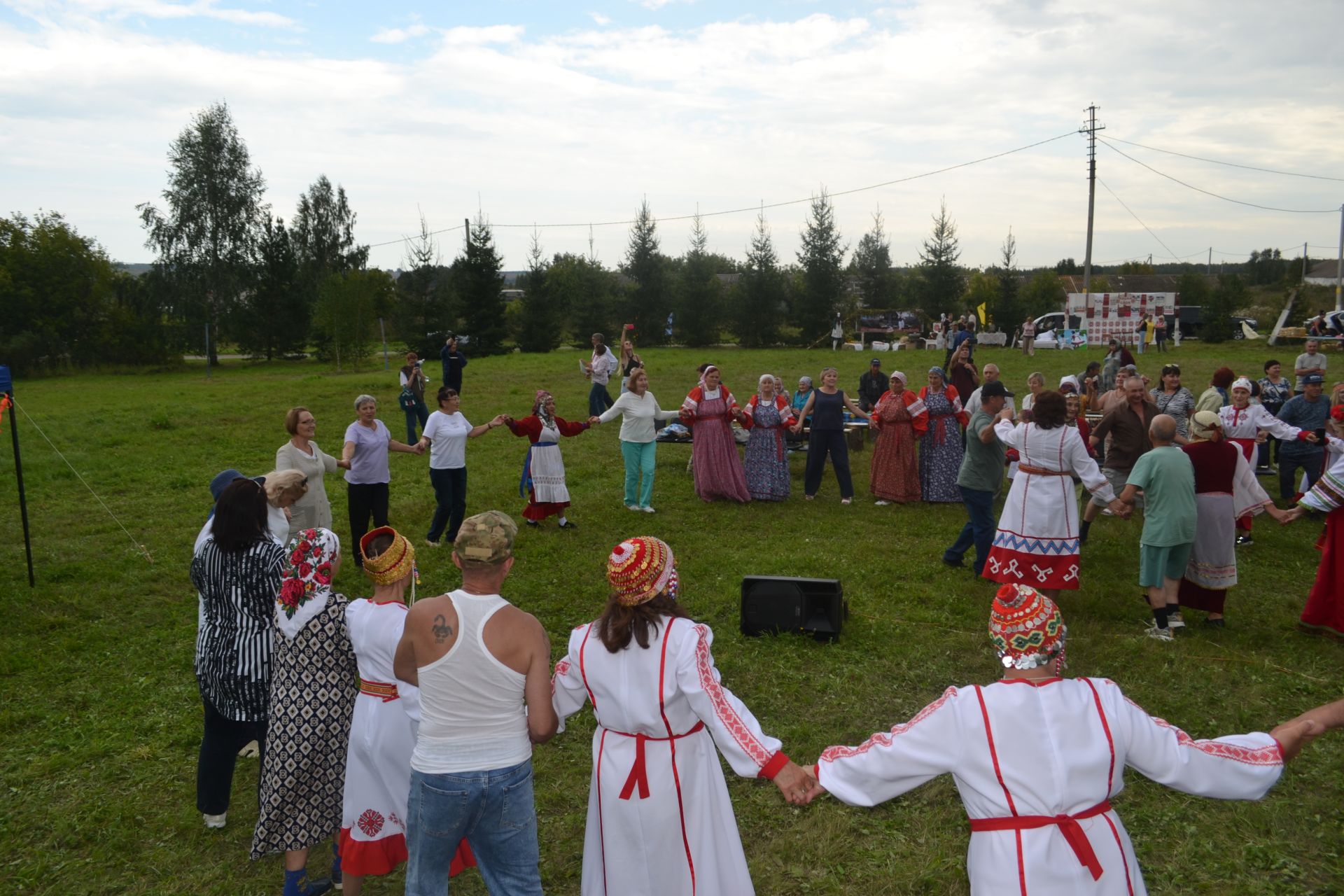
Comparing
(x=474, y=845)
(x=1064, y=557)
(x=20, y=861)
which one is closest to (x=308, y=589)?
(x=474, y=845)

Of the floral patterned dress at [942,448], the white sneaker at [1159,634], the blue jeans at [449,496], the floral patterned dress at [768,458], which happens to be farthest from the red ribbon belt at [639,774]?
the floral patterned dress at [942,448]

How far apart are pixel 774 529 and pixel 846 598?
2751mm

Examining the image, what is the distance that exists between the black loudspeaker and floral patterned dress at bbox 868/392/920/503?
208 inches

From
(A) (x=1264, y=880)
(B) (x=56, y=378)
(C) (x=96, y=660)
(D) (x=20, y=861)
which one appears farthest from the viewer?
(B) (x=56, y=378)

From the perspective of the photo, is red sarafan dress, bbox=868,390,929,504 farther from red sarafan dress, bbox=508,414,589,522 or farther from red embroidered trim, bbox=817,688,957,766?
red embroidered trim, bbox=817,688,957,766

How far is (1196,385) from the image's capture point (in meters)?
22.1

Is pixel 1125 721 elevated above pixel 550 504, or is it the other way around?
pixel 1125 721

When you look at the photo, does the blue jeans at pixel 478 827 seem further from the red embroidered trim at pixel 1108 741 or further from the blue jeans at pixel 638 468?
the blue jeans at pixel 638 468

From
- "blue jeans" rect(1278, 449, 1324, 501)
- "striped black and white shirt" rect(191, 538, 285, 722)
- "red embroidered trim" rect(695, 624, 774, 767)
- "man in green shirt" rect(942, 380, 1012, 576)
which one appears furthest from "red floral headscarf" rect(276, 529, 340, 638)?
"blue jeans" rect(1278, 449, 1324, 501)

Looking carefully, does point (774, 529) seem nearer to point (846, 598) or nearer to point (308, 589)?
point (846, 598)

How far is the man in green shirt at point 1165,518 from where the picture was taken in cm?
707

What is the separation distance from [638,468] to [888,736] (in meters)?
9.00

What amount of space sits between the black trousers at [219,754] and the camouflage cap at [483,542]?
78.6 inches

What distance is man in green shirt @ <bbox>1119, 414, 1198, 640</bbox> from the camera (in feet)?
23.2
